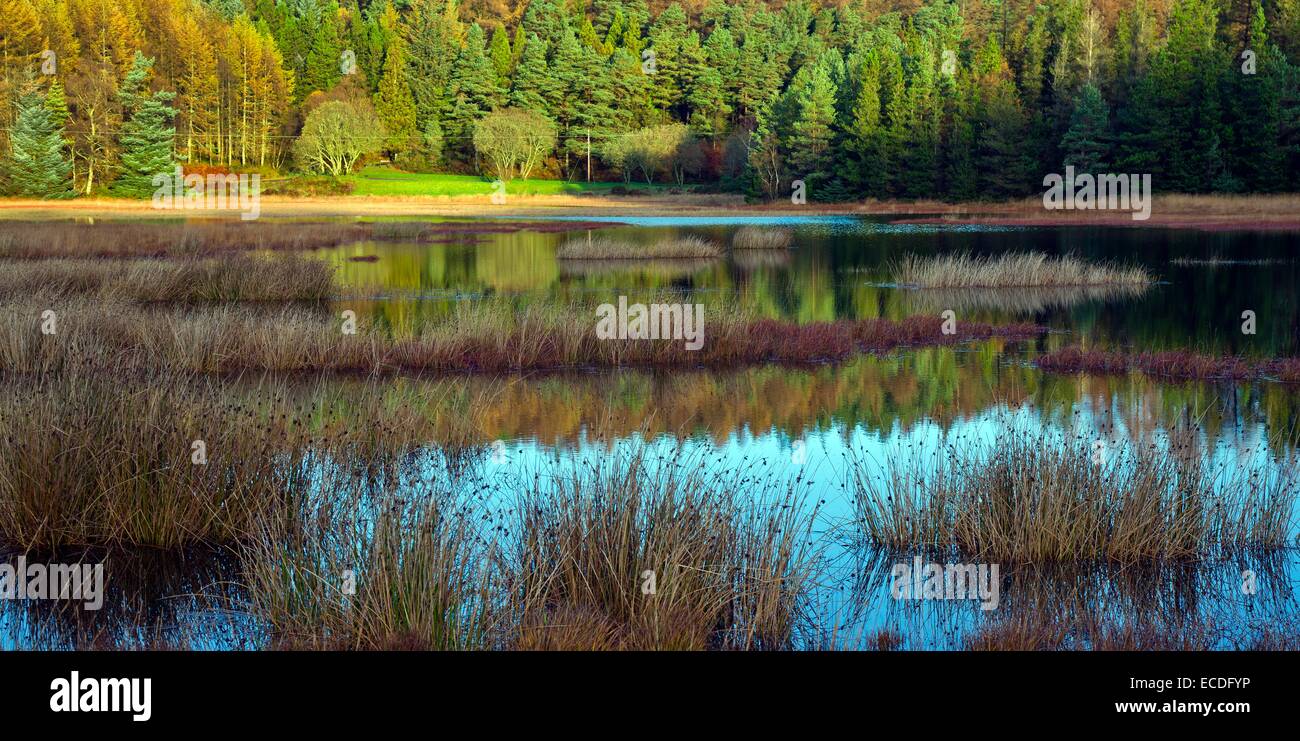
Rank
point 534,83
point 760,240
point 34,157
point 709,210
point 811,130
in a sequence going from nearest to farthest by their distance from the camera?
point 760,240 < point 34,157 < point 709,210 < point 811,130 < point 534,83

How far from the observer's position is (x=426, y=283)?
29141 mm

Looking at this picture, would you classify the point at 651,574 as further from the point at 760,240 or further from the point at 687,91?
the point at 687,91

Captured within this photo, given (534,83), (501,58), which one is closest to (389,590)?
(534,83)

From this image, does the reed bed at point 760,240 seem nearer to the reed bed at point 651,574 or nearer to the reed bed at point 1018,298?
the reed bed at point 1018,298

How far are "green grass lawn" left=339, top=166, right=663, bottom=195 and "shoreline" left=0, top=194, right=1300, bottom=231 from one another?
3.03 metres

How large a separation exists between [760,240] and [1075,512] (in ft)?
112

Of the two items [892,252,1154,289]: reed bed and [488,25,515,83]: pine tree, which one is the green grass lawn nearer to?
[488,25,515,83]: pine tree

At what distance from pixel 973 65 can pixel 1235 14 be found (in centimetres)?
1436

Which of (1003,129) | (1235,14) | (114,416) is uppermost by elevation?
(1235,14)

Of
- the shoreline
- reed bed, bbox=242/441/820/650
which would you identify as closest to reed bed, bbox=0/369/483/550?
Answer: reed bed, bbox=242/441/820/650

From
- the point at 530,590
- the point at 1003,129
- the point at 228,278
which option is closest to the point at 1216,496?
the point at 530,590

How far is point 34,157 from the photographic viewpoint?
69.9 meters
